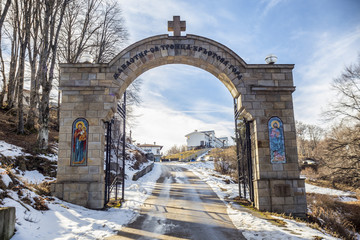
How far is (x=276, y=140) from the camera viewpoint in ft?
28.7

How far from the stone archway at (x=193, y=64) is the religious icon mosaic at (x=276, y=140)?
0.12 m

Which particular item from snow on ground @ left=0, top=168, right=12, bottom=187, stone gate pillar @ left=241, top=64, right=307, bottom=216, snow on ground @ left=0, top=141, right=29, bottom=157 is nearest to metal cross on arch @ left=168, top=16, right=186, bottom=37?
stone gate pillar @ left=241, top=64, right=307, bottom=216

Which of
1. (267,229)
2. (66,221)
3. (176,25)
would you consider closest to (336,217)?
(267,229)

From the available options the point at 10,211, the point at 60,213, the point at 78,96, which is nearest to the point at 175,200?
the point at 60,213

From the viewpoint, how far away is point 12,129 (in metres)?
15.3

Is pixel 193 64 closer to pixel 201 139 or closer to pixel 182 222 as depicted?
pixel 182 222

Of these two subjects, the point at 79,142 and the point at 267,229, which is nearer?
the point at 267,229

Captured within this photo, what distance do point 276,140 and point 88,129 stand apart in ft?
22.2

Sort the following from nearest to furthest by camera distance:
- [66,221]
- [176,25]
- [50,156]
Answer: [66,221]
[176,25]
[50,156]

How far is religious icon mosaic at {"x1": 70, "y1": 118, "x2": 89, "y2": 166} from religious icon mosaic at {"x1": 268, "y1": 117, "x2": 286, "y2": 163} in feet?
21.7

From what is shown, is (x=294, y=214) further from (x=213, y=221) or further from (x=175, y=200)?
(x=175, y=200)

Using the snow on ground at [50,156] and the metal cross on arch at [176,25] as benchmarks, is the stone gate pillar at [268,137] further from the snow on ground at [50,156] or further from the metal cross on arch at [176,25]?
the snow on ground at [50,156]

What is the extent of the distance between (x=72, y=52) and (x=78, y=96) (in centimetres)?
1206

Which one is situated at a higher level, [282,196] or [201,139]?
[201,139]
